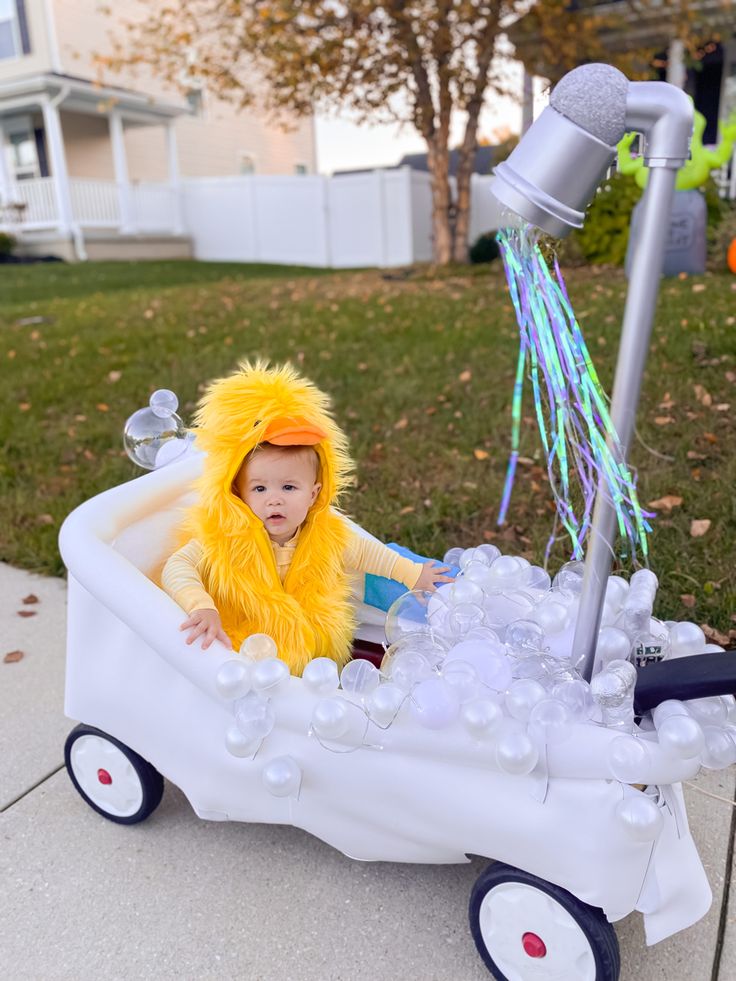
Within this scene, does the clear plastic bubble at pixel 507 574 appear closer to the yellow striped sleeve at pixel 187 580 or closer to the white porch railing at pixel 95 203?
the yellow striped sleeve at pixel 187 580

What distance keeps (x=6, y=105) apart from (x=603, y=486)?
727 inches

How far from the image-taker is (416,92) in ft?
30.5

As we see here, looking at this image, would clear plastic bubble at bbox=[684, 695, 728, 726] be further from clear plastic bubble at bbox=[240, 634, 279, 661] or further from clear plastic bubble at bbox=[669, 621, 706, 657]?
clear plastic bubble at bbox=[240, 634, 279, 661]

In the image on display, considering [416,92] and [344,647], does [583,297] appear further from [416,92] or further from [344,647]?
[344,647]

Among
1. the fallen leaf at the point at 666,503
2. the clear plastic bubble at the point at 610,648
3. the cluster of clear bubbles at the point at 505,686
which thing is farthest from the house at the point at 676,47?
the clear plastic bubble at the point at 610,648

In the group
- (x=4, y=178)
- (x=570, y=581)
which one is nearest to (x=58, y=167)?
(x=4, y=178)

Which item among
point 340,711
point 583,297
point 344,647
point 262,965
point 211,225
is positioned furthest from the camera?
point 211,225

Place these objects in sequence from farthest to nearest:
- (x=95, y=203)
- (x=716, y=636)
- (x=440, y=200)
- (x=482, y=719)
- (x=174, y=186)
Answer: (x=174, y=186)
(x=95, y=203)
(x=440, y=200)
(x=716, y=636)
(x=482, y=719)

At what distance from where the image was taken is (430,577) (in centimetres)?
205

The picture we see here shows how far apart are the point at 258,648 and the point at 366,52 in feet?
27.7

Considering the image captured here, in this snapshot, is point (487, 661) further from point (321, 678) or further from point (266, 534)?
point (266, 534)

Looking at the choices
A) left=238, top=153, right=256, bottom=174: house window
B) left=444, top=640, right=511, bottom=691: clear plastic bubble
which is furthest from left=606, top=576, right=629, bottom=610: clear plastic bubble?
left=238, top=153, right=256, bottom=174: house window

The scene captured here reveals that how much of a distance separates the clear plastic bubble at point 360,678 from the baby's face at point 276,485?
43 cm

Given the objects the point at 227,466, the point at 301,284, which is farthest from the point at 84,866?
the point at 301,284
